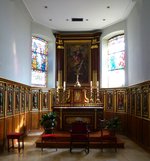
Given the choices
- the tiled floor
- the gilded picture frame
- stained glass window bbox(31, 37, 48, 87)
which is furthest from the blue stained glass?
the tiled floor

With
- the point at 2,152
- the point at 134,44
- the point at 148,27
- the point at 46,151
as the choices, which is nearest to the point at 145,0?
the point at 148,27

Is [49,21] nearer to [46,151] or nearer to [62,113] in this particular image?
[62,113]

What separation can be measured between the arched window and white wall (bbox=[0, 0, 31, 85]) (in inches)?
160

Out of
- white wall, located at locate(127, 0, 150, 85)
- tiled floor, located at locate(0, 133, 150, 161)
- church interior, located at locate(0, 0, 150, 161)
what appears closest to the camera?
tiled floor, located at locate(0, 133, 150, 161)

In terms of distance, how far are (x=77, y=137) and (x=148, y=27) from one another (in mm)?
4031

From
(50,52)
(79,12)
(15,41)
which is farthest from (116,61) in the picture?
(15,41)

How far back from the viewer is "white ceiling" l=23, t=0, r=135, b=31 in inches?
378

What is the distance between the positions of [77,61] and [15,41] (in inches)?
187

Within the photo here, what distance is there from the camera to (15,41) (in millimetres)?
8711

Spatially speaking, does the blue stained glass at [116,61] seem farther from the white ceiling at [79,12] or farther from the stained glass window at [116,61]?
the white ceiling at [79,12]

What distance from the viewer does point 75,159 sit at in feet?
21.6

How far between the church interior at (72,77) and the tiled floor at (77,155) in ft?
0.09

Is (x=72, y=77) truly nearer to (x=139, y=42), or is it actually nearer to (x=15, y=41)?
(x=15, y=41)

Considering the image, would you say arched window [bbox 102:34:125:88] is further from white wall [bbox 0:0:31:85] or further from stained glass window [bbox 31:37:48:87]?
white wall [bbox 0:0:31:85]
